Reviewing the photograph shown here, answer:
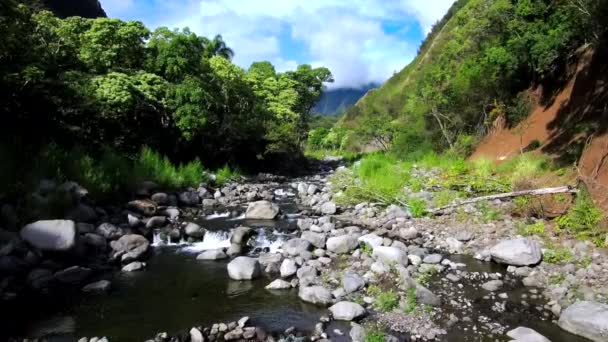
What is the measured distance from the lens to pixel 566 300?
813 centimetres

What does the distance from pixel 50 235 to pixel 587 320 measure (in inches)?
437

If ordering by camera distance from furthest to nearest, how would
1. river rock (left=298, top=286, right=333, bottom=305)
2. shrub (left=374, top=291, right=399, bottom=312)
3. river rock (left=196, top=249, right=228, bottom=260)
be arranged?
river rock (left=196, top=249, right=228, bottom=260), river rock (left=298, top=286, right=333, bottom=305), shrub (left=374, top=291, right=399, bottom=312)

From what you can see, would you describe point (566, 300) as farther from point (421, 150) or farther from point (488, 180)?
point (421, 150)

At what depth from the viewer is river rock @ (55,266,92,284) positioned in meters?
9.69

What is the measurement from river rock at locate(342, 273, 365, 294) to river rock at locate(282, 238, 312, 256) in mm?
2314

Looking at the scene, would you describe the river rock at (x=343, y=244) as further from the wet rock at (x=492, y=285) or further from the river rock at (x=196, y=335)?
the river rock at (x=196, y=335)

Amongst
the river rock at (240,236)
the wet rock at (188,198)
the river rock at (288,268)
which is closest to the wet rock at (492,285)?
the river rock at (288,268)

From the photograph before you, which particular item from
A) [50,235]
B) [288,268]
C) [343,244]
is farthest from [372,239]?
[50,235]

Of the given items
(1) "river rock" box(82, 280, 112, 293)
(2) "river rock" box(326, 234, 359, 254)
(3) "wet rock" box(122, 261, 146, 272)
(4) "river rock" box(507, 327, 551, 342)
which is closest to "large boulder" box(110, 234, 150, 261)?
(3) "wet rock" box(122, 261, 146, 272)

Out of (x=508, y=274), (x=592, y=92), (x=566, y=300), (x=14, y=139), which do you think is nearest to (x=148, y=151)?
(x=14, y=139)

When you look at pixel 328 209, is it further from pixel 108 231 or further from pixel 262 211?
pixel 108 231

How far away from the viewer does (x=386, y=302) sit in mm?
8047

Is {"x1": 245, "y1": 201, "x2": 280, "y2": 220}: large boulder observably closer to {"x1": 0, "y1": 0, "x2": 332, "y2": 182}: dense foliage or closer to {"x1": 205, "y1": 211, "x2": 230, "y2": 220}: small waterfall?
{"x1": 205, "y1": 211, "x2": 230, "y2": 220}: small waterfall

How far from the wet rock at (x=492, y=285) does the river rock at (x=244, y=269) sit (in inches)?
193
